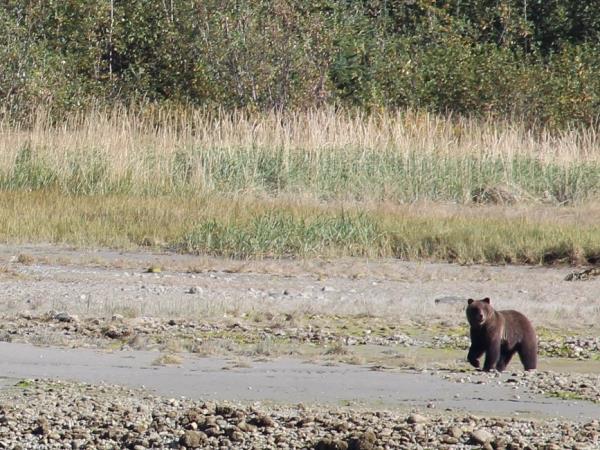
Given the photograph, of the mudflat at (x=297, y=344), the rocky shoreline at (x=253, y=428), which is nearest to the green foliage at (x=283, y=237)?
the mudflat at (x=297, y=344)

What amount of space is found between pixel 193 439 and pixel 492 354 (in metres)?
2.46

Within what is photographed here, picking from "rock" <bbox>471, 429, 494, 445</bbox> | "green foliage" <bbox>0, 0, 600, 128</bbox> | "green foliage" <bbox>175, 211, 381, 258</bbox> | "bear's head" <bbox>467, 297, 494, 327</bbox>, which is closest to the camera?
"rock" <bbox>471, 429, 494, 445</bbox>

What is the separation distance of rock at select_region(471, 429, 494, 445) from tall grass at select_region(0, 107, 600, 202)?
11.8m

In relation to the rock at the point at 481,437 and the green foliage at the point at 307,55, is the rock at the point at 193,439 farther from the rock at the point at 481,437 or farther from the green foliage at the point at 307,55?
the green foliage at the point at 307,55

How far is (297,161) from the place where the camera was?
1978 cm

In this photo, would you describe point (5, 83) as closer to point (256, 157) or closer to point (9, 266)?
point (256, 157)

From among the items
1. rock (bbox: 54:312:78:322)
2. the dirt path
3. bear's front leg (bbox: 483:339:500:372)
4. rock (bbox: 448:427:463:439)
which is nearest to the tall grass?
rock (bbox: 54:312:78:322)

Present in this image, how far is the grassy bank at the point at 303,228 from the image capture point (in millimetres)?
14852

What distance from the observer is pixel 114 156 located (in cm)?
1948

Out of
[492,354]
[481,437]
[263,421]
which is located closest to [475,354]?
[492,354]

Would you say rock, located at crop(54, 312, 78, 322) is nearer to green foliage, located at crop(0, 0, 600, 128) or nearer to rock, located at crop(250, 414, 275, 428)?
rock, located at crop(250, 414, 275, 428)

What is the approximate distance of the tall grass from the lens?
1898 cm

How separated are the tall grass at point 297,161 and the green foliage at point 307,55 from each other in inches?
166

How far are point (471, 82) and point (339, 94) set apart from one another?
2.64 m
